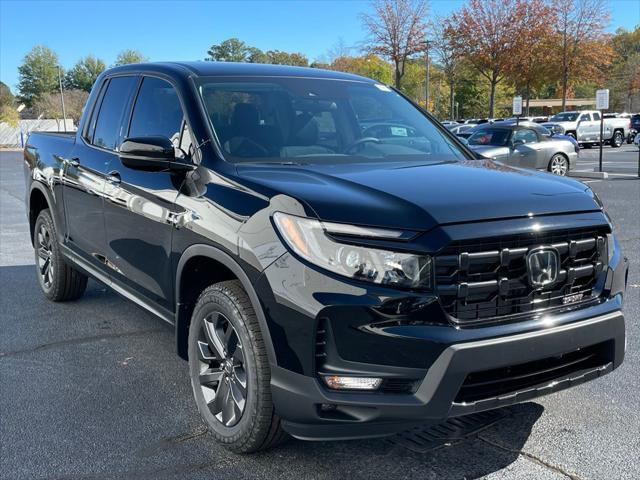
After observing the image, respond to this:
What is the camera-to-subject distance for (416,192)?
9.16 ft

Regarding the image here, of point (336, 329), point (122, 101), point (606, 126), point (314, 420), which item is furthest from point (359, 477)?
point (606, 126)

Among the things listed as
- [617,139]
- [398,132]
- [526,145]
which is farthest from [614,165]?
[398,132]

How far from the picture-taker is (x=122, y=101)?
4.54m

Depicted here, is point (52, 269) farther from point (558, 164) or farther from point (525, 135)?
point (558, 164)

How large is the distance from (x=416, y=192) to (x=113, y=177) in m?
2.20

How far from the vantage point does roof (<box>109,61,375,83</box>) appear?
395cm

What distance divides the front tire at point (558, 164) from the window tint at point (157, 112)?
14.3 metres

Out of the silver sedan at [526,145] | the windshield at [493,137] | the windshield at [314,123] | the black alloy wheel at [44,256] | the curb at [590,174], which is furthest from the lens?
the curb at [590,174]

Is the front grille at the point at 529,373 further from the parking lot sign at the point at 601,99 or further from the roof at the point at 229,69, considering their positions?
the parking lot sign at the point at 601,99

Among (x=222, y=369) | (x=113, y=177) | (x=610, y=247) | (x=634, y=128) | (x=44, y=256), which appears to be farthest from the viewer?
(x=634, y=128)

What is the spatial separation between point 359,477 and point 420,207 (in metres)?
1.24

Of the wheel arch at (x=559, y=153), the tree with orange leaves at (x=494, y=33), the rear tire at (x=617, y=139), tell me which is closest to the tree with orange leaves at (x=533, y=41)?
the tree with orange leaves at (x=494, y=33)

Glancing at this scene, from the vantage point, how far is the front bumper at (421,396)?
8.11ft

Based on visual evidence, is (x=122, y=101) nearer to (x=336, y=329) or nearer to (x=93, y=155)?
(x=93, y=155)
